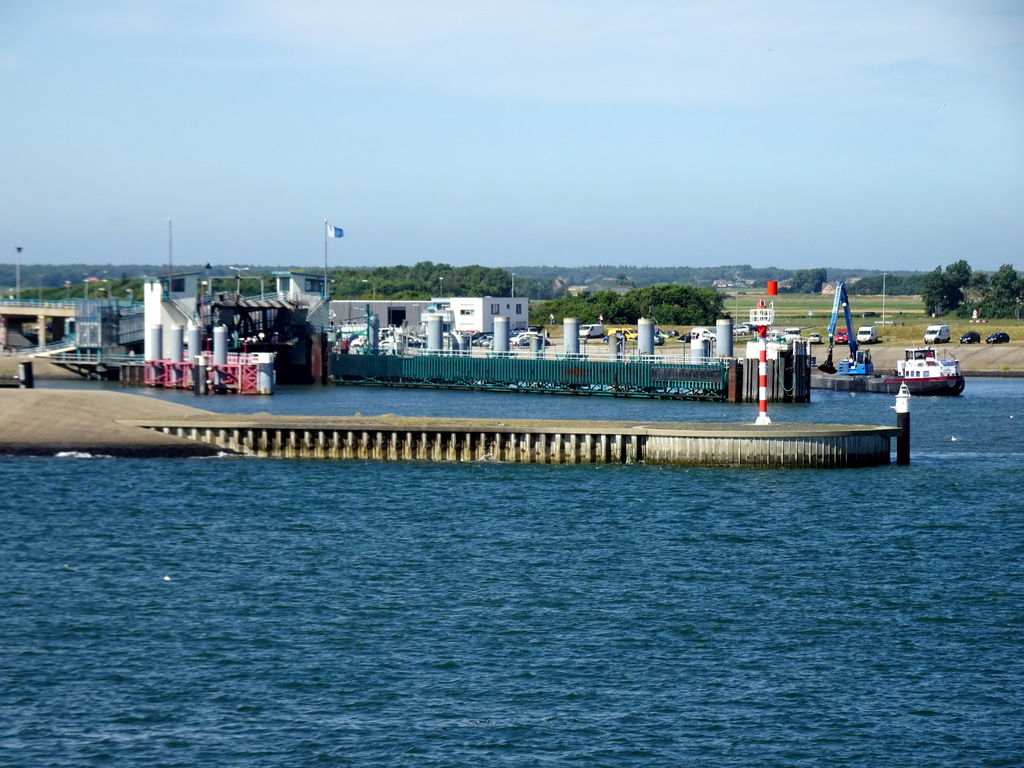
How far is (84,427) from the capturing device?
182 ft

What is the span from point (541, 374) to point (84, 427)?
4738cm

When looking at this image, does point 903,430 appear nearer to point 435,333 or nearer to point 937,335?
point 435,333

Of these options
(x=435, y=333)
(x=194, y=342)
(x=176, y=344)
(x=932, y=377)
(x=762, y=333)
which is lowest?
(x=932, y=377)

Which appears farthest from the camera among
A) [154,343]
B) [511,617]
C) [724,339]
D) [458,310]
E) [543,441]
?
[458,310]

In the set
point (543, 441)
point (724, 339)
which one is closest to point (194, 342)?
point (724, 339)

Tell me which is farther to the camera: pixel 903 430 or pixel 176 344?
pixel 176 344

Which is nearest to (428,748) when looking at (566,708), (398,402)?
(566,708)

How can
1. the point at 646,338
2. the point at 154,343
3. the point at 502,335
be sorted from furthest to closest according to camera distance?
1. the point at 502,335
2. the point at 154,343
3. the point at 646,338

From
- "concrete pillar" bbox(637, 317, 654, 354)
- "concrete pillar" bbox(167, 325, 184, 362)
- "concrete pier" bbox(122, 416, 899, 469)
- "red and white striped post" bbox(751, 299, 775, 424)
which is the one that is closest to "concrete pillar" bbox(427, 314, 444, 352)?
"concrete pillar" bbox(637, 317, 654, 354)

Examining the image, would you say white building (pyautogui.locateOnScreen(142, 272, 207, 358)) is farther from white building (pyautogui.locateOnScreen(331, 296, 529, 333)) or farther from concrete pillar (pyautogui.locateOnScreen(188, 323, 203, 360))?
white building (pyautogui.locateOnScreen(331, 296, 529, 333))

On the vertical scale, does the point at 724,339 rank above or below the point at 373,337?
above

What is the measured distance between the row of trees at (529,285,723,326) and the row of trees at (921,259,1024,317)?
34838mm

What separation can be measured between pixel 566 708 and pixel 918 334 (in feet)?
415

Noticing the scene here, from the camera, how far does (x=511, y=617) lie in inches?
1158
